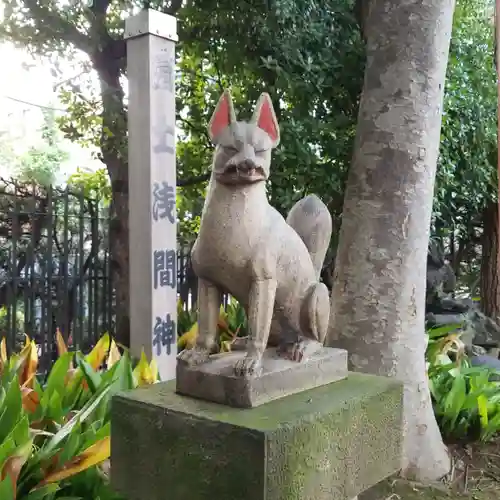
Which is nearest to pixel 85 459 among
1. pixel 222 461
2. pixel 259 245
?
pixel 222 461

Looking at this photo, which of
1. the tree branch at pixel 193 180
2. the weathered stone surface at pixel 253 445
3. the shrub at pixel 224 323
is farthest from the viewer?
the tree branch at pixel 193 180

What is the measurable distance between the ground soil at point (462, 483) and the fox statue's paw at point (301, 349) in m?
1.71

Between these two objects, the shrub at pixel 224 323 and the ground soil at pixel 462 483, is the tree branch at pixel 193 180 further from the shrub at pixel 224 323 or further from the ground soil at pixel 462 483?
the ground soil at pixel 462 483

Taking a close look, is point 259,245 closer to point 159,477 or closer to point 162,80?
point 159,477

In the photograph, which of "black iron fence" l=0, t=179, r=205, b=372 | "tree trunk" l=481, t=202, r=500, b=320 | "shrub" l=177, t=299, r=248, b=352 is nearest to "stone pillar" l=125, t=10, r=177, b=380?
"shrub" l=177, t=299, r=248, b=352

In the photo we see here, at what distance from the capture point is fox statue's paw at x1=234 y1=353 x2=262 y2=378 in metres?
1.47

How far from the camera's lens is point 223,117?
154cm

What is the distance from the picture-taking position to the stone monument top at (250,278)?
1.49 meters

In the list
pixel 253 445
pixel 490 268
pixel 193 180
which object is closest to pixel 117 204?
pixel 193 180

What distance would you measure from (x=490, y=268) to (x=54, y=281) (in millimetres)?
5421

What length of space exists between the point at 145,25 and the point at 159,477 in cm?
248

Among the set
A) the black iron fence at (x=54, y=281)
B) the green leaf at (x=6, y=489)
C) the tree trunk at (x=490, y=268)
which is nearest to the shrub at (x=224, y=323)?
the black iron fence at (x=54, y=281)

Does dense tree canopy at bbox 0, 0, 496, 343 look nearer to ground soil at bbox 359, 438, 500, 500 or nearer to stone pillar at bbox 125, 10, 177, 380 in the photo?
stone pillar at bbox 125, 10, 177, 380

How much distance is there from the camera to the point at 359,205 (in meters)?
3.10
